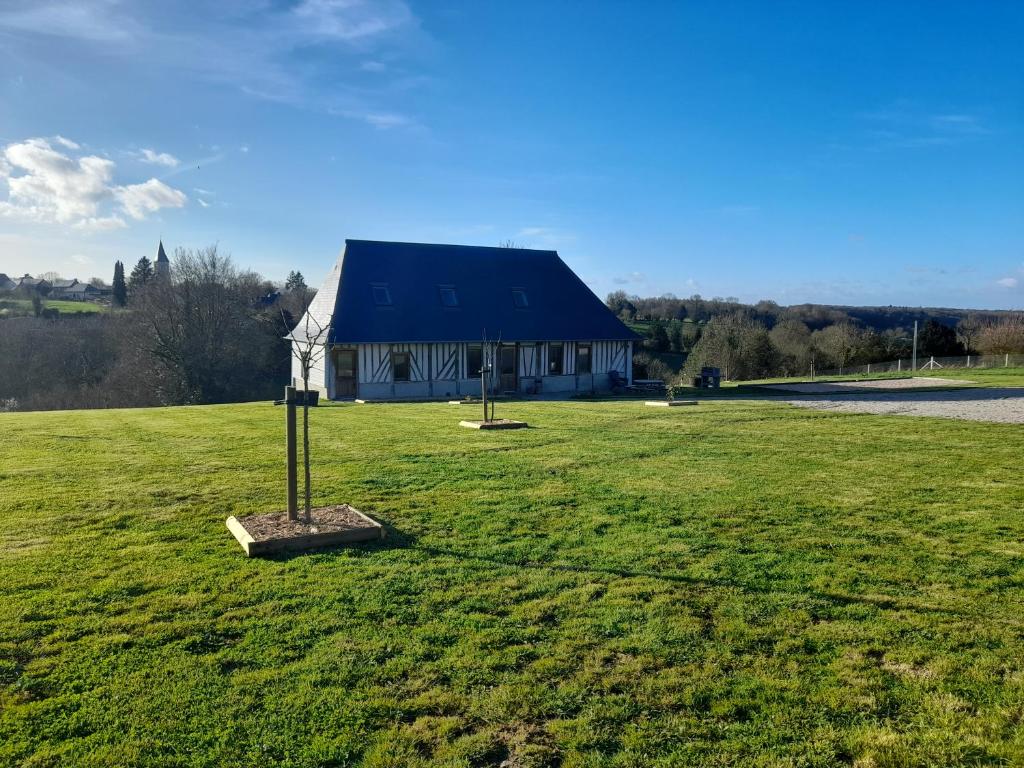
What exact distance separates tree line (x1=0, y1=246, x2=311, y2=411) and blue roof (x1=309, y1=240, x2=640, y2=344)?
8.73 m

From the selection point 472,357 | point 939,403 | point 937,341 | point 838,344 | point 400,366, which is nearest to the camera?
point 939,403

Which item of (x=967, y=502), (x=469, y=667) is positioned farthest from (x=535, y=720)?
(x=967, y=502)

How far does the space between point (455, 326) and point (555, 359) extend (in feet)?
12.6

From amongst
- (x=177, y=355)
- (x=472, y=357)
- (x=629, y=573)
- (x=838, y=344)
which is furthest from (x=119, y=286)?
(x=629, y=573)

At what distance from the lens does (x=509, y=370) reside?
2255 cm

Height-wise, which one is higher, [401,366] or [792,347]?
[792,347]

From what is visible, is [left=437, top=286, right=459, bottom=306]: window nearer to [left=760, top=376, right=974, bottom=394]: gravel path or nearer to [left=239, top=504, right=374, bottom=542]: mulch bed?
[left=760, top=376, right=974, bottom=394]: gravel path

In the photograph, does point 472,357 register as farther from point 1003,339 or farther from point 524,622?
point 1003,339

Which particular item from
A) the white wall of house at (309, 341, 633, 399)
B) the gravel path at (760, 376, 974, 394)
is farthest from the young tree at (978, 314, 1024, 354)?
the white wall of house at (309, 341, 633, 399)

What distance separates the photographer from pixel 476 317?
73.5ft

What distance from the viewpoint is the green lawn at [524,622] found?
262 centimetres

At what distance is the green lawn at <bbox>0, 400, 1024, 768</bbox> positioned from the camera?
8.58 feet

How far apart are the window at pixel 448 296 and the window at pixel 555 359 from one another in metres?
3.60

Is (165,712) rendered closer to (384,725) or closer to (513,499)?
(384,725)
